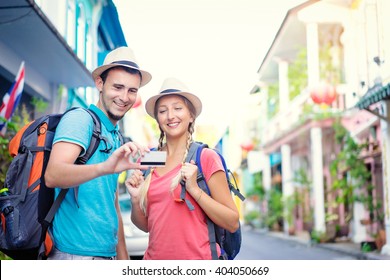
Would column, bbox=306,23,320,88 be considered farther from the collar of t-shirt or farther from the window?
the collar of t-shirt

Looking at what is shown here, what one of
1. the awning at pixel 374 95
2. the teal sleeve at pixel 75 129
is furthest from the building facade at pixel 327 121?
the teal sleeve at pixel 75 129

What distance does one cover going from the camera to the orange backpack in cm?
147

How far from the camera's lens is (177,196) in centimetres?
161

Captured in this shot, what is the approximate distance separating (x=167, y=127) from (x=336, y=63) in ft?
14.9

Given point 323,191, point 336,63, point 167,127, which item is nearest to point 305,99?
point 336,63

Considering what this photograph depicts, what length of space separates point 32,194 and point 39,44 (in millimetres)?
2352

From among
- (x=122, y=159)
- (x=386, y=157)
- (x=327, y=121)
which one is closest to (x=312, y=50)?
(x=386, y=157)

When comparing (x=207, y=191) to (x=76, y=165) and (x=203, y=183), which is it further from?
(x=76, y=165)

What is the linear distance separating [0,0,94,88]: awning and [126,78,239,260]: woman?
138cm

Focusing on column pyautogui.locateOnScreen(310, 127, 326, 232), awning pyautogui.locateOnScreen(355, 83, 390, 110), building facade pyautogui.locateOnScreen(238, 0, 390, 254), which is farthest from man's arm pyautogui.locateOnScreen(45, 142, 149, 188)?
column pyautogui.locateOnScreen(310, 127, 326, 232)

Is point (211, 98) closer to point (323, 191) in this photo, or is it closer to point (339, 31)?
point (339, 31)

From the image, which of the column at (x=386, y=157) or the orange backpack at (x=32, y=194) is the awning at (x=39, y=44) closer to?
the orange backpack at (x=32, y=194)

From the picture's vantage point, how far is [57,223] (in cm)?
150

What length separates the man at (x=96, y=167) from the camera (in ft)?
4.61
